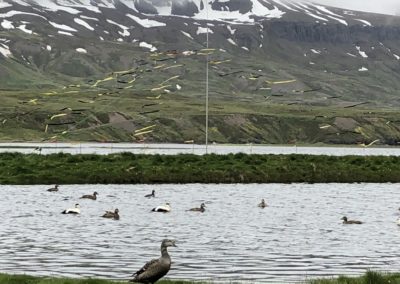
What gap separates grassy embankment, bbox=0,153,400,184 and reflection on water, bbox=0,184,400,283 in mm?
1996

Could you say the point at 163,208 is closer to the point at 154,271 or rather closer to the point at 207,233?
the point at 207,233

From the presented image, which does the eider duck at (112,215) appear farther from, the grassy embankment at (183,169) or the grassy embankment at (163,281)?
the grassy embankment at (163,281)

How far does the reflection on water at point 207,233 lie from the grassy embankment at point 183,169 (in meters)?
2.00

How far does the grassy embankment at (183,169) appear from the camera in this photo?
76.4 metres

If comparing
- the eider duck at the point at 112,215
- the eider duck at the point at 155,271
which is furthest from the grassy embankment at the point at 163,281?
the eider duck at the point at 112,215

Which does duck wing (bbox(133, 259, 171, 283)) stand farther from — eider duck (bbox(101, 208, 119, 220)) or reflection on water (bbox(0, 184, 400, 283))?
eider duck (bbox(101, 208, 119, 220))

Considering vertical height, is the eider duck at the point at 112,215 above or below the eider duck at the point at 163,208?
below

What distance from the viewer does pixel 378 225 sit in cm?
5147

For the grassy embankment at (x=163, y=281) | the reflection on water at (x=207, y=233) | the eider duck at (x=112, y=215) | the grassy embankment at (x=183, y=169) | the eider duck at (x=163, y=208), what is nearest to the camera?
the grassy embankment at (x=163, y=281)

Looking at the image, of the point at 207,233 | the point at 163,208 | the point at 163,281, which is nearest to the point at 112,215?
the point at 163,208

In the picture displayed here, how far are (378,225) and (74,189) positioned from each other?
3107 cm

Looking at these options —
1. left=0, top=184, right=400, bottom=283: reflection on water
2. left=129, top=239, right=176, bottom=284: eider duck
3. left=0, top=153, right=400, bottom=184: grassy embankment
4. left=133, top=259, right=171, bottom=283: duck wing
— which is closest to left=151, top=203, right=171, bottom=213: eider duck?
left=0, top=184, right=400, bottom=283: reflection on water

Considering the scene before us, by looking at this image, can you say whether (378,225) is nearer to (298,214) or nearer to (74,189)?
(298,214)

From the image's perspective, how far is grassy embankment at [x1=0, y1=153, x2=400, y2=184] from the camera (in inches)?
3009
